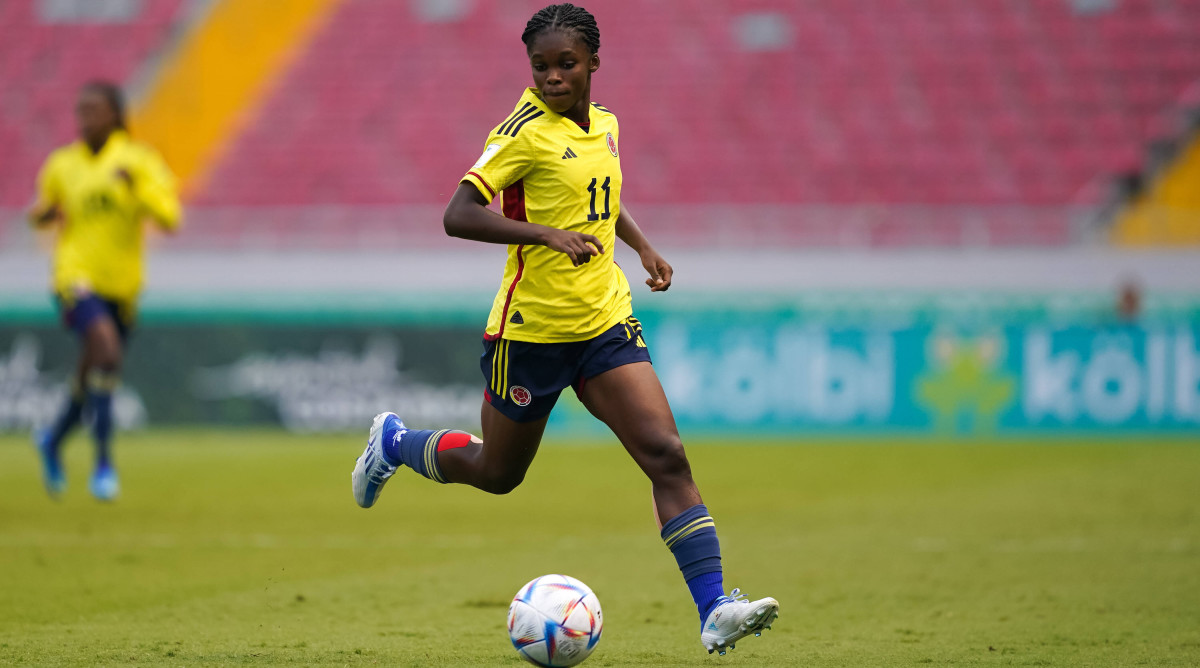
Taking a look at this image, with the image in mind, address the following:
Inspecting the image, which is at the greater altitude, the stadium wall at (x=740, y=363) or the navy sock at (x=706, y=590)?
the stadium wall at (x=740, y=363)

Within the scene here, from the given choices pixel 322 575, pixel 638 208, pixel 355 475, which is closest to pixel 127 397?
pixel 638 208

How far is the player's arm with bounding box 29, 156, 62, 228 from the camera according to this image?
9.67 metres

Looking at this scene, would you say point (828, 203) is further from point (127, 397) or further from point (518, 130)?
point (518, 130)

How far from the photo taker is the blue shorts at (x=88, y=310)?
372 inches

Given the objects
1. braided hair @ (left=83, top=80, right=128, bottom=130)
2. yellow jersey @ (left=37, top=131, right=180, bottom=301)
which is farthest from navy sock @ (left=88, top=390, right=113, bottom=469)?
braided hair @ (left=83, top=80, right=128, bottom=130)

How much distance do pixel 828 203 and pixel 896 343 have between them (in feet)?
12.8

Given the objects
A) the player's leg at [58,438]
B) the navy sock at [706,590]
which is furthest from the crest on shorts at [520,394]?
the player's leg at [58,438]

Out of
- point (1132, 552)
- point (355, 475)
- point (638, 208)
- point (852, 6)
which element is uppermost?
point (852, 6)

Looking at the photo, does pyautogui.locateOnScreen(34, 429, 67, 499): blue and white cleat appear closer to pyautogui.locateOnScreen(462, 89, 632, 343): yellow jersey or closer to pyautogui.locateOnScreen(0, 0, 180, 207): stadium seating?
pyautogui.locateOnScreen(462, 89, 632, 343): yellow jersey

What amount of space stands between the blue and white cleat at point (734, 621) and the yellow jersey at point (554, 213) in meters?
1.07

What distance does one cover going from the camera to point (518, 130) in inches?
187

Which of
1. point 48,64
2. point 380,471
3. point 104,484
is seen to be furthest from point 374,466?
point 48,64

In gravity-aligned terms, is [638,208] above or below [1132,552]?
above

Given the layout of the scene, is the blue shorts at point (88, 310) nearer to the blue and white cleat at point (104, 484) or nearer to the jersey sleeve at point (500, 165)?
the blue and white cleat at point (104, 484)
